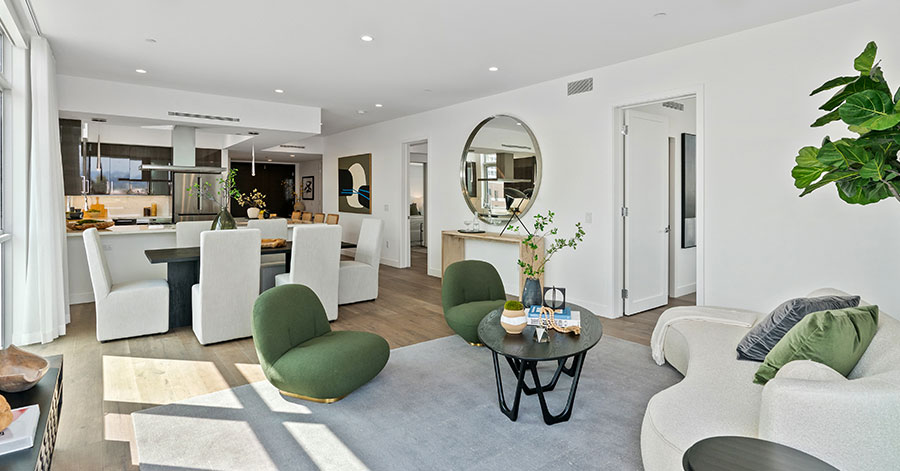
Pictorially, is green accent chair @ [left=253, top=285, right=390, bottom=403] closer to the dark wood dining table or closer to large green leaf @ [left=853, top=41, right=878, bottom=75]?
the dark wood dining table

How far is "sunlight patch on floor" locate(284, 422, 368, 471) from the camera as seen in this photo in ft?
7.45

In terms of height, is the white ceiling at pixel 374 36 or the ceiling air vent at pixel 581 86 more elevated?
the white ceiling at pixel 374 36

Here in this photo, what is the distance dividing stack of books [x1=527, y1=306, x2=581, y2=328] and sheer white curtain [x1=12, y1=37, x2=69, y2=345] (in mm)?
4177

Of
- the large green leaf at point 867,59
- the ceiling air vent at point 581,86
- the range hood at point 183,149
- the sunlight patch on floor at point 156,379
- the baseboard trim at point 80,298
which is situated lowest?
the sunlight patch on floor at point 156,379

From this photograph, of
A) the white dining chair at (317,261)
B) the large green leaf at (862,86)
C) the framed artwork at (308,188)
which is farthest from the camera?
the framed artwork at (308,188)

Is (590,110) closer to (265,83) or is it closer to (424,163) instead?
(265,83)

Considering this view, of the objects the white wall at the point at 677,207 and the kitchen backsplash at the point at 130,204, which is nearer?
the white wall at the point at 677,207

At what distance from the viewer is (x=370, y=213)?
30.3 feet

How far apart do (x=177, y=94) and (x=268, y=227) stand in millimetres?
2054

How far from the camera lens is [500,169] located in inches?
250

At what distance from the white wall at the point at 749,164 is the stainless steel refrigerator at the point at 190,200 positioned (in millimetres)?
6733

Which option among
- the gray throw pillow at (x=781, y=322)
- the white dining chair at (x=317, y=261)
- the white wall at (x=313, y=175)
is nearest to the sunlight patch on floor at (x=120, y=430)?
the white dining chair at (x=317, y=261)

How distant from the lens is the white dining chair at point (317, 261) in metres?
4.55

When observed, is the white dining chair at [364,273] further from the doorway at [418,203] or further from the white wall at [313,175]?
the white wall at [313,175]
